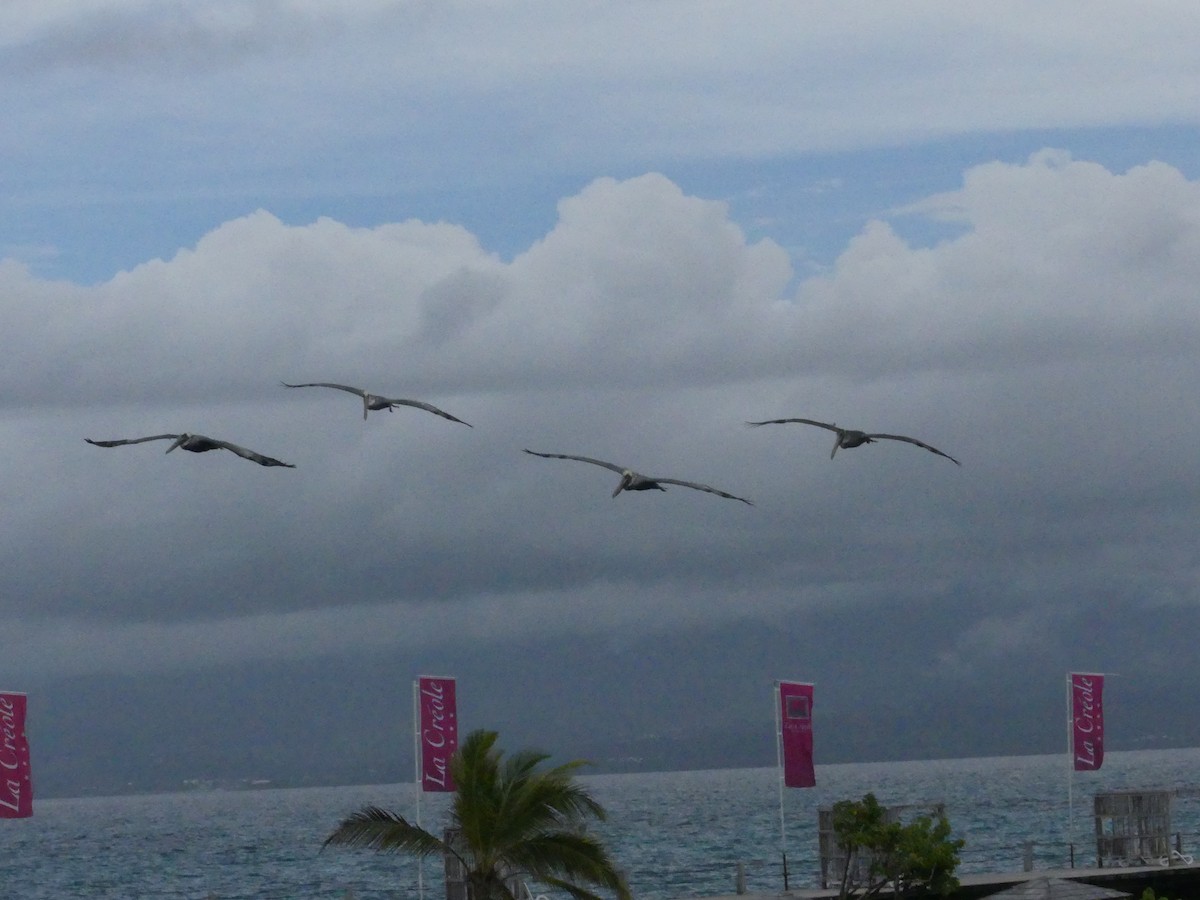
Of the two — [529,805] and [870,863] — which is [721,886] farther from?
[529,805]

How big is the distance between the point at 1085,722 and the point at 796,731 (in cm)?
1073

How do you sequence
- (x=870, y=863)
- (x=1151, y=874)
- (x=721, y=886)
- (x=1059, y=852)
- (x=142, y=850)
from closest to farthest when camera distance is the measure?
(x=870, y=863)
(x=1151, y=874)
(x=721, y=886)
(x=1059, y=852)
(x=142, y=850)

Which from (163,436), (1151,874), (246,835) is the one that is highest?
(163,436)

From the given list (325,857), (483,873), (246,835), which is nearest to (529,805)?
(483,873)

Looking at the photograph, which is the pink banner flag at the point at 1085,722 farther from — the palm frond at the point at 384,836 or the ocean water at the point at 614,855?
the ocean water at the point at 614,855

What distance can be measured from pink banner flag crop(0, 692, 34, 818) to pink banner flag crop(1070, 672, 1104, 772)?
91.6ft

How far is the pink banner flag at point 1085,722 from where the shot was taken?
51.0m

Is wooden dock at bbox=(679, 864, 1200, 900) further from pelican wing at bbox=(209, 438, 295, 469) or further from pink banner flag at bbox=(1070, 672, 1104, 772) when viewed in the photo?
pelican wing at bbox=(209, 438, 295, 469)

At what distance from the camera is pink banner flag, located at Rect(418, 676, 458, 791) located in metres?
40.2

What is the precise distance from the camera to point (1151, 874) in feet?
154

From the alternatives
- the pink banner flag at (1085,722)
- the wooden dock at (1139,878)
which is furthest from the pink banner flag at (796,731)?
the pink banner flag at (1085,722)

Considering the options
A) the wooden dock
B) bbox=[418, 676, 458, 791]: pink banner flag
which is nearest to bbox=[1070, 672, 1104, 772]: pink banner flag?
the wooden dock

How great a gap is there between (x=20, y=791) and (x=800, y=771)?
58.7ft

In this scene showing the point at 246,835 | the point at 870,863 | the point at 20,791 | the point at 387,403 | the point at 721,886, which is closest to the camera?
the point at 387,403
